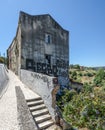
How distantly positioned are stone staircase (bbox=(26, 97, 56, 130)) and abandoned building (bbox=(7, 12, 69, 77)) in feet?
27.9

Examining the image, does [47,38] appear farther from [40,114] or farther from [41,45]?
[40,114]

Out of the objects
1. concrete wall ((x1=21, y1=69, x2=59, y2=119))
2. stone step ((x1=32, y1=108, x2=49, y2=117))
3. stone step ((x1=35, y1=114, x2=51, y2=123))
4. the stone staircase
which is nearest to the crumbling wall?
concrete wall ((x1=21, y1=69, x2=59, y2=119))

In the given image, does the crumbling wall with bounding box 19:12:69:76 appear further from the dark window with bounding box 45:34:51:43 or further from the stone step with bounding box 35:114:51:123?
the stone step with bounding box 35:114:51:123

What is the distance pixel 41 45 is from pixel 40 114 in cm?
1172

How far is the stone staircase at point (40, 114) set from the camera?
8.02 m

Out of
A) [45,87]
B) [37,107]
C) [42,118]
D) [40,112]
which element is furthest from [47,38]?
[42,118]

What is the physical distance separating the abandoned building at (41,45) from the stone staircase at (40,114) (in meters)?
8.49

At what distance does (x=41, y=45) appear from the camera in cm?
1947

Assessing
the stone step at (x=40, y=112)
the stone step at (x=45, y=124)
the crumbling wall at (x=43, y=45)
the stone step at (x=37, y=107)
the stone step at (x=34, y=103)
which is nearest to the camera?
the stone step at (x=45, y=124)

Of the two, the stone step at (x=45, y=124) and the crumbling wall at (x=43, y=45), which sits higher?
the crumbling wall at (x=43, y=45)

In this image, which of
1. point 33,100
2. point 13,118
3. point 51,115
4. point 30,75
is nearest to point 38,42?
point 30,75

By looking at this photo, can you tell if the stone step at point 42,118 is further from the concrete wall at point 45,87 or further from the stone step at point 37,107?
the stone step at point 37,107

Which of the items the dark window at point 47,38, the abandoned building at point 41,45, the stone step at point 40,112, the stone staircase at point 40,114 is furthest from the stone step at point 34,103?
the dark window at point 47,38

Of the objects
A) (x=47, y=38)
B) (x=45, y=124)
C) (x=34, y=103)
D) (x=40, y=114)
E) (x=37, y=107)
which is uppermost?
(x=47, y=38)
